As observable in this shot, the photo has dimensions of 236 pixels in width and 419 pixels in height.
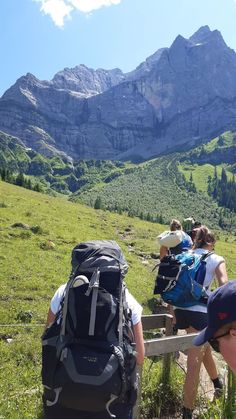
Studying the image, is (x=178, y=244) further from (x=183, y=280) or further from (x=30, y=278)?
(x=30, y=278)

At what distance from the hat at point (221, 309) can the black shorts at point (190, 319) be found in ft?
12.9

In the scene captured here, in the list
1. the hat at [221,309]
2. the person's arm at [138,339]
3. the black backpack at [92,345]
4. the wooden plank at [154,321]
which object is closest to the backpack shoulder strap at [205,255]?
the wooden plank at [154,321]

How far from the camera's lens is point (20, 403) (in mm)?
6129

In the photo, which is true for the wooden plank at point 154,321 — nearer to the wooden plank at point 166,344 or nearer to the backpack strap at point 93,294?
the wooden plank at point 166,344

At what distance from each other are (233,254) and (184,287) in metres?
37.2

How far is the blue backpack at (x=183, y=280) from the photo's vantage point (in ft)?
22.4

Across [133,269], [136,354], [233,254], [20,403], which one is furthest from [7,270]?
[233,254]

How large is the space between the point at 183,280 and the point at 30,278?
36.8ft

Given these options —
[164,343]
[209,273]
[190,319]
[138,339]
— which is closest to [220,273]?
[209,273]

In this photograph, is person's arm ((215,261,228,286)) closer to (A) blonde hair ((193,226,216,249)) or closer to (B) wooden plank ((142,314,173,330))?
(A) blonde hair ((193,226,216,249))

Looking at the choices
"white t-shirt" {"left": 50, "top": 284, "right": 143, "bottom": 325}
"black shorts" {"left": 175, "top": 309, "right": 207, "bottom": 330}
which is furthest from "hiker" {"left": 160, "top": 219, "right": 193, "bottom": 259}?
"white t-shirt" {"left": 50, "top": 284, "right": 143, "bottom": 325}

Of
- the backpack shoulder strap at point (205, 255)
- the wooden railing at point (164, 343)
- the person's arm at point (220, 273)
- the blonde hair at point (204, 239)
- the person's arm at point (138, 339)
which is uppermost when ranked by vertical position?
the blonde hair at point (204, 239)

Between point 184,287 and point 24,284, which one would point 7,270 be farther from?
point 184,287

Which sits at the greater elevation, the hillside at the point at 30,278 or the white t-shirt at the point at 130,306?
the white t-shirt at the point at 130,306
